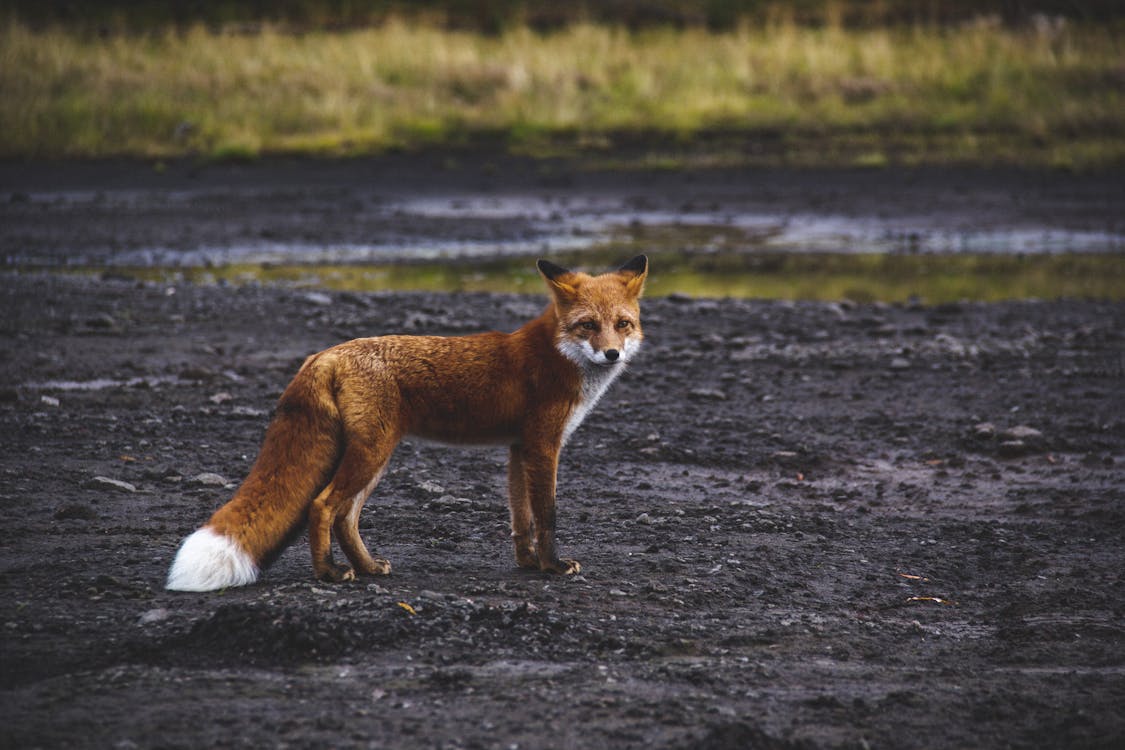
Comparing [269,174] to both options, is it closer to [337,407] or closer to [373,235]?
[373,235]

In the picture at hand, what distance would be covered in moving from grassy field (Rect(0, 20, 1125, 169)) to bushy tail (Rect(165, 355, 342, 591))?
1909 centimetres

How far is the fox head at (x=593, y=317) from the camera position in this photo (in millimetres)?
5605

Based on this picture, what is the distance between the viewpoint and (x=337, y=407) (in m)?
5.31

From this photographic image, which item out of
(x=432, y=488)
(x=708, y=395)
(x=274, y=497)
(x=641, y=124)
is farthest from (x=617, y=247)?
(x=274, y=497)

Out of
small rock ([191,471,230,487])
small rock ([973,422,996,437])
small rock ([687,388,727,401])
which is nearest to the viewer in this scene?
small rock ([191,471,230,487])

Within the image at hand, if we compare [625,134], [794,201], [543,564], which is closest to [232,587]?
[543,564]

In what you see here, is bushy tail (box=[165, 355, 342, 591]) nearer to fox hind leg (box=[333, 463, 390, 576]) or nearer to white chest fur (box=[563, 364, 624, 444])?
fox hind leg (box=[333, 463, 390, 576])

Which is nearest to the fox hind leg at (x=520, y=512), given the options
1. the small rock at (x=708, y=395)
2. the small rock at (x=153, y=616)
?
the small rock at (x=153, y=616)

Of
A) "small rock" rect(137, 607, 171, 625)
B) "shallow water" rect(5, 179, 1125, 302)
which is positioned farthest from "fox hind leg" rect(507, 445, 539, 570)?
"shallow water" rect(5, 179, 1125, 302)

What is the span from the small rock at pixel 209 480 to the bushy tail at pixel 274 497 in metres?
1.91

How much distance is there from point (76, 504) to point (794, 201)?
16.3m

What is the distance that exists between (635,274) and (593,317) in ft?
1.65

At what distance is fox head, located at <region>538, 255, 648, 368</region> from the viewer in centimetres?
561

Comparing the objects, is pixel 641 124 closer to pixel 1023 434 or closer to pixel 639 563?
pixel 1023 434
